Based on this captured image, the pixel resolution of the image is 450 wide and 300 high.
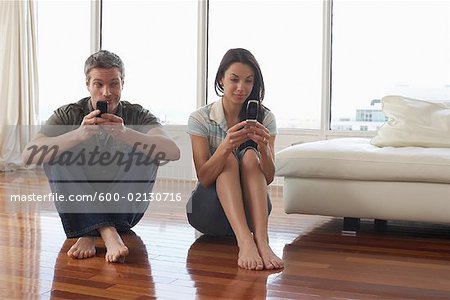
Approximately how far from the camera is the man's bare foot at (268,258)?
2170 millimetres

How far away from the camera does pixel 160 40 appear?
5.57 metres

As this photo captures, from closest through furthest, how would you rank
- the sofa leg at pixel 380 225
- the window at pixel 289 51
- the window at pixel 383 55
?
the sofa leg at pixel 380 225, the window at pixel 383 55, the window at pixel 289 51

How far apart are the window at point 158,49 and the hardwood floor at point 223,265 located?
2446mm

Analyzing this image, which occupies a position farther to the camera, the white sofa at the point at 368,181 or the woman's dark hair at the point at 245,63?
the white sofa at the point at 368,181

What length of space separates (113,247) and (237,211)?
1.59 ft

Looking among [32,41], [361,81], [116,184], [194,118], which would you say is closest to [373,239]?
[194,118]

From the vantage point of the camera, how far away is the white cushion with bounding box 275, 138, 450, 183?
2.64 meters

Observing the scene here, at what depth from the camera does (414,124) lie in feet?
9.89

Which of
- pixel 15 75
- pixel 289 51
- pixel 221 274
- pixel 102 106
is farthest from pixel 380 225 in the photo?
pixel 15 75

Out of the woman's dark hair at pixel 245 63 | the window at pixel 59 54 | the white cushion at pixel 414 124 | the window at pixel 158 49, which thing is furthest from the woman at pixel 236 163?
the window at pixel 59 54

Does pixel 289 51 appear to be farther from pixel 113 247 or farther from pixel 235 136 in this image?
pixel 113 247

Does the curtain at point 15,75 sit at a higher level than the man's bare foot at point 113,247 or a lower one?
higher

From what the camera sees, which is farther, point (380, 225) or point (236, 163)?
point (380, 225)

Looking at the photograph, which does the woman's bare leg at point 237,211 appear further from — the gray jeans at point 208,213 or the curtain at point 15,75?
the curtain at point 15,75
